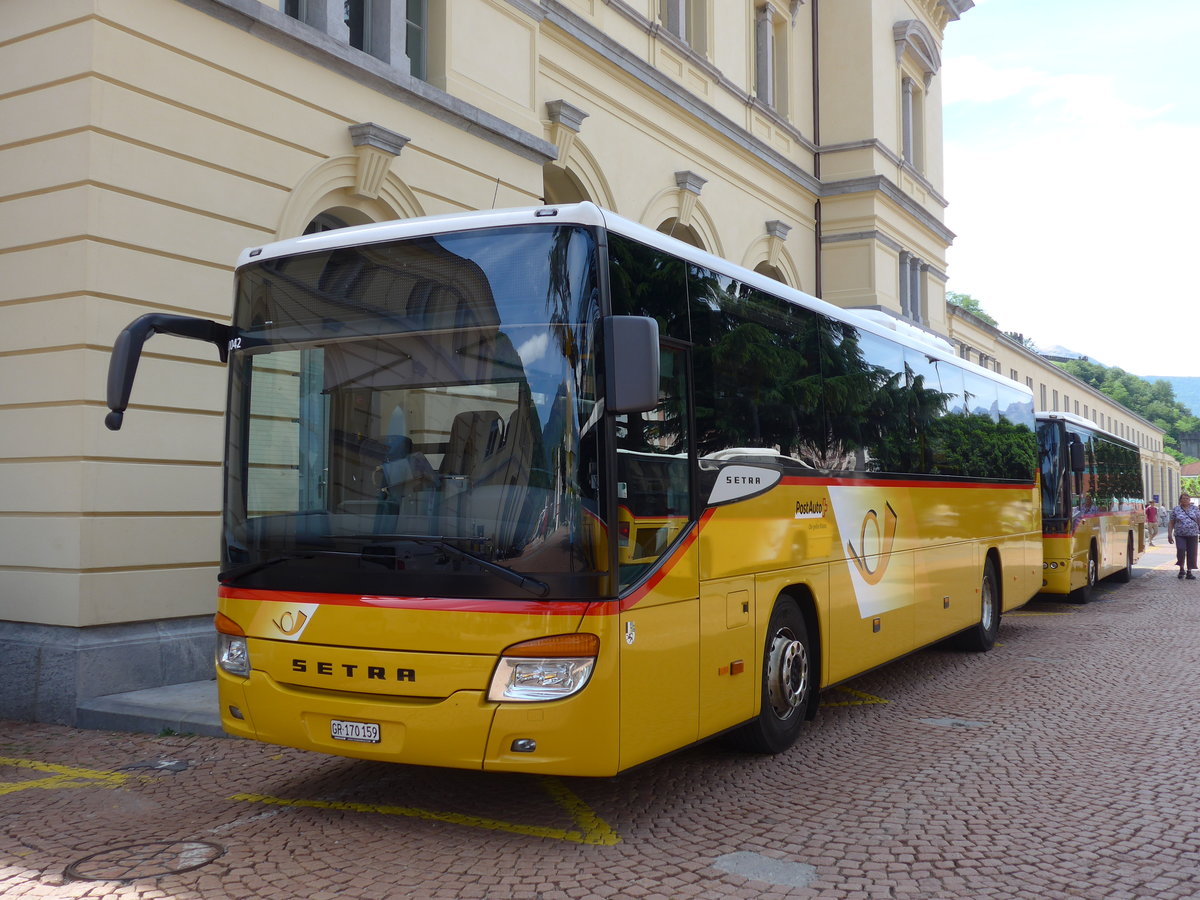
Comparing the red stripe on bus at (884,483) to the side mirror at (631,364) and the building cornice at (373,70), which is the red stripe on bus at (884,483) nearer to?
the side mirror at (631,364)

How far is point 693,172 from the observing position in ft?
61.7

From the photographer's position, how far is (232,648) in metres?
5.95

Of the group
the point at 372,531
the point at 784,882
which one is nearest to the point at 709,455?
the point at 372,531

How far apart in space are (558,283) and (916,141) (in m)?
25.8

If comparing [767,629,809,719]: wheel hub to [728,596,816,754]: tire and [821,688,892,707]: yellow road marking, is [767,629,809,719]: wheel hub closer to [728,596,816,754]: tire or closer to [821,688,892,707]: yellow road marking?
[728,596,816,754]: tire

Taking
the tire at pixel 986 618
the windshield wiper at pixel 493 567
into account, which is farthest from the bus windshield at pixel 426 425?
the tire at pixel 986 618

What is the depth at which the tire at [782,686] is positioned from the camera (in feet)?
22.7

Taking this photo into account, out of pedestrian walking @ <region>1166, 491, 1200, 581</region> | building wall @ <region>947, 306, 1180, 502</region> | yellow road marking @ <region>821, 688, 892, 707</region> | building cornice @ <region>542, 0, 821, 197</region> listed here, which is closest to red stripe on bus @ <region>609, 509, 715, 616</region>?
yellow road marking @ <region>821, 688, 892, 707</region>

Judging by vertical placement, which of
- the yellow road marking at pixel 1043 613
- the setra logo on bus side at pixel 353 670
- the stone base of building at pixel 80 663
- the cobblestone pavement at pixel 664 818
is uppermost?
the setra logo on bus side at pixel 353 670

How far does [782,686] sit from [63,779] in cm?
429

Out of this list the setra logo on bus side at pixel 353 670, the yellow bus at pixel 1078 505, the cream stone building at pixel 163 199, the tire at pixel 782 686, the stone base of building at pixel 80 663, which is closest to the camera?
the setra logo on bus side at pixel 353 670

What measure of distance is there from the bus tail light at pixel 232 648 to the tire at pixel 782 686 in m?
2.85

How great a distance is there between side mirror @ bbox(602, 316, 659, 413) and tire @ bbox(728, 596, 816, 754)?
2326mm

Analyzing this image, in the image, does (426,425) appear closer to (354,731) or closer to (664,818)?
(354,731)
